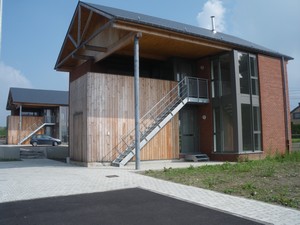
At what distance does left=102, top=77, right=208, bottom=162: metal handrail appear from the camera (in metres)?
15.5

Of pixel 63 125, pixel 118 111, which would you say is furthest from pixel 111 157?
pixel 63 125

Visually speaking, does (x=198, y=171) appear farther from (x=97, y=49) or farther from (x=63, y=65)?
(x=63, y=65)

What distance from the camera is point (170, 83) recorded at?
17.2 meters

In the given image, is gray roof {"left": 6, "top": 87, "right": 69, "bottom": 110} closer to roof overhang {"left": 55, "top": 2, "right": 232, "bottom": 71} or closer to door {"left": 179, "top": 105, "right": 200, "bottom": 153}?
roof overhang {"left": 55, "top": 2, "right": 232, "bottom": 71}

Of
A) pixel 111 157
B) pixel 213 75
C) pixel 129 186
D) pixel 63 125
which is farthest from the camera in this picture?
pixel 63 125

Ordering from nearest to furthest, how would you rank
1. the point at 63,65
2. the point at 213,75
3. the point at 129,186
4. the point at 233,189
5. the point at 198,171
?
1. the point at 233,189
2. the point at 129,186
3. the point at 198,171
4. the point at 213,75
5. the point at 63,65

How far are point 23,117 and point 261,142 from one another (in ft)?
107

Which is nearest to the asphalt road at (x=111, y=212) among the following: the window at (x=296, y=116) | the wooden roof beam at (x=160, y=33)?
the wooden roof beam at (x=160, y=33)

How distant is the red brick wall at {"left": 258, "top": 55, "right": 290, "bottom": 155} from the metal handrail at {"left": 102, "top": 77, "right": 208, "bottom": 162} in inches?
125

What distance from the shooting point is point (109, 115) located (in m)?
15.2

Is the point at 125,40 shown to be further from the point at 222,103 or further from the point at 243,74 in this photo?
the point at 243,74

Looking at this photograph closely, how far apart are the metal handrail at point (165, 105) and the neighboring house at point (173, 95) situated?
0.17 ft

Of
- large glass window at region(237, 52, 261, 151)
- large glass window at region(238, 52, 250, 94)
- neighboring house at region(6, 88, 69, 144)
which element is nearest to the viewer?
large glass window at region(237, 52, 261, 151)

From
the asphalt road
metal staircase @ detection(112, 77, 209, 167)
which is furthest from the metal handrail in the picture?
the asphalt road
